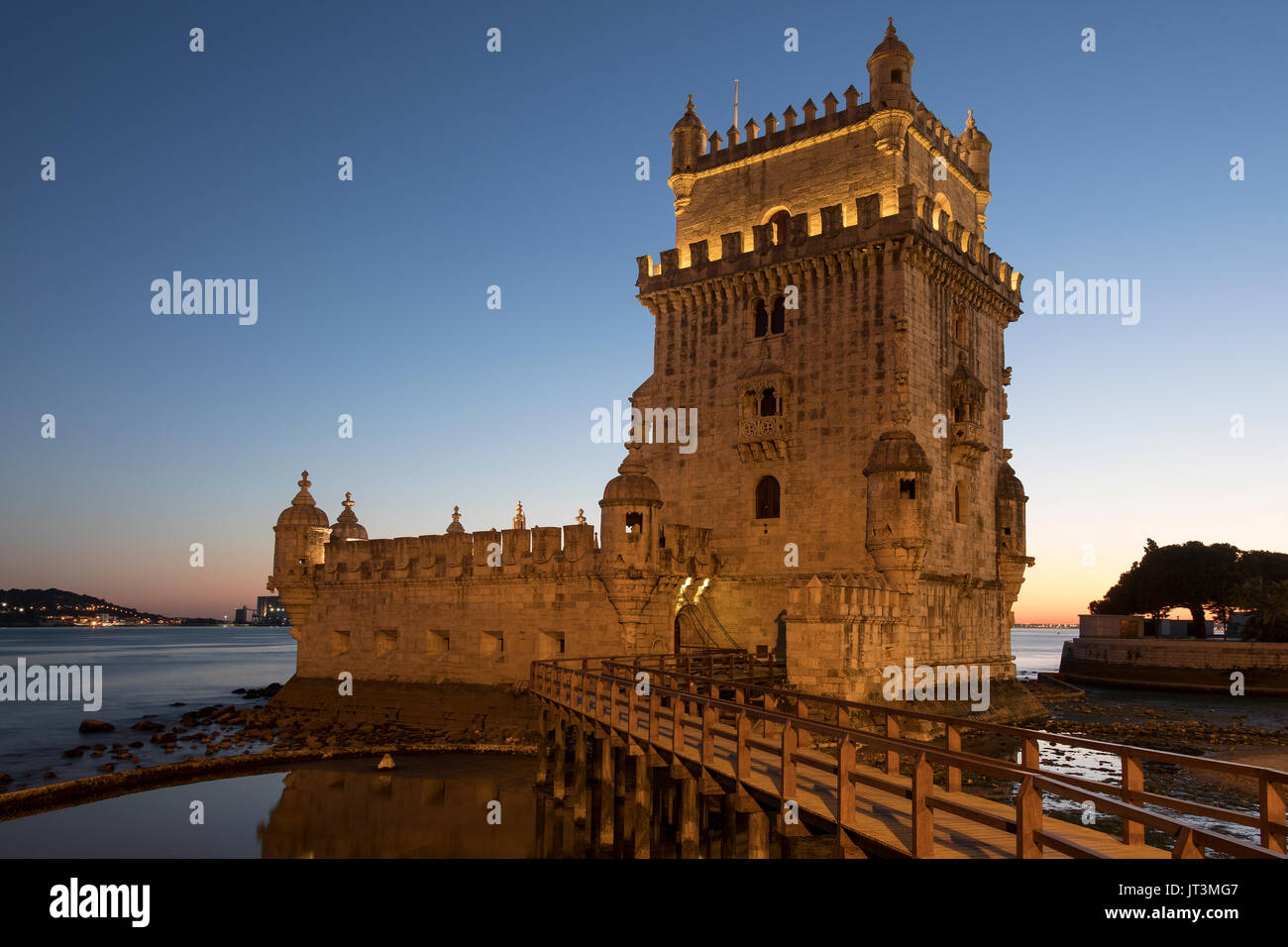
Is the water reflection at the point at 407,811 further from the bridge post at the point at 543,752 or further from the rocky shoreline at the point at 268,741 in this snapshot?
the rocky shoreline at the point at 268,741

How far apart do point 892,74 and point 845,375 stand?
31.7ft

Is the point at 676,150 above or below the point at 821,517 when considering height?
above

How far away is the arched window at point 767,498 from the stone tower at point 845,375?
0.05 m

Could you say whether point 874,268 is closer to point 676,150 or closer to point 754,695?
point 676,150

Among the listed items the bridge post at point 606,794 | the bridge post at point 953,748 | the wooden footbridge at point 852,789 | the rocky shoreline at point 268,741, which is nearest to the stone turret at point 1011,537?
the wooden footbridge at point 852,789

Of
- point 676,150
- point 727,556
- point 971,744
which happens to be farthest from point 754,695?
point 676,150

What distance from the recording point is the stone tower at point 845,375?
27.2 metres

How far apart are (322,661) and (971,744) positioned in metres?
23.9

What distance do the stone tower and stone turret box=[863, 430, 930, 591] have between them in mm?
56

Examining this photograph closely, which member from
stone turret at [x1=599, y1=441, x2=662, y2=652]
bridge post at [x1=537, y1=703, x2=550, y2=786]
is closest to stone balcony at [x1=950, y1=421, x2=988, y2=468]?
stone turret at [x1=599, y1=441, x2=662, y2=652]

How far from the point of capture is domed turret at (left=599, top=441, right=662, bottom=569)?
1047 inches

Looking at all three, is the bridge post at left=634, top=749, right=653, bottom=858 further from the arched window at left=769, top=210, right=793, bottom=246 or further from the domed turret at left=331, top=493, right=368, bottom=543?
the domed turret at left=331, top=493, right=368, bottom=543

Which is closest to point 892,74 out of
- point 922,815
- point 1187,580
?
point 922,815
